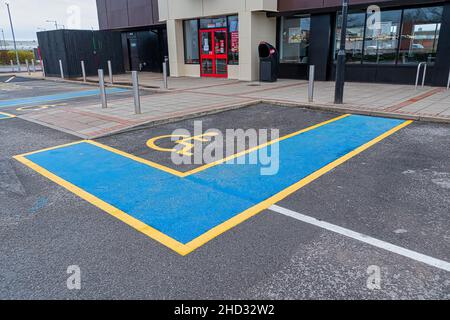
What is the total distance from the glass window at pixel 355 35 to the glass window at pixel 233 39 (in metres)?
5.05

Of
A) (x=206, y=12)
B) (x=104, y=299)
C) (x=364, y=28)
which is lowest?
(x=104, y=299)

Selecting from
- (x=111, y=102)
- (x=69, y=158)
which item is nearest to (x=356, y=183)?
(x=69, y=158)

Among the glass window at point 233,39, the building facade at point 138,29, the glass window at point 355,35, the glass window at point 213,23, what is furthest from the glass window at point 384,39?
the building facade at point 138,29

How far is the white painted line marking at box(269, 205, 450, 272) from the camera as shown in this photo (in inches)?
121

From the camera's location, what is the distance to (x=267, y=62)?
54.1 feet

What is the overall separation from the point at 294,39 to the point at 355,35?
3.09 metres

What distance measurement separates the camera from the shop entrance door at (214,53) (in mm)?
18812

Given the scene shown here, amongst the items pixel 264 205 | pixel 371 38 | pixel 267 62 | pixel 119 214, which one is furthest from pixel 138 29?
pixel 264 205

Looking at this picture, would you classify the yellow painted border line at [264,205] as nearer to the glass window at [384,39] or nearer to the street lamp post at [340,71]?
the street lamp post at [340,71]

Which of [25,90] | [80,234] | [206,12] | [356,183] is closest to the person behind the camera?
[80,234]

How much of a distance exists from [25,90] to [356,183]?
56.1 feet

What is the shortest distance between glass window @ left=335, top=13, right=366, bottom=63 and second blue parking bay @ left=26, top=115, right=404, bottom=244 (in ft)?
31.2

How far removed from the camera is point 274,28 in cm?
1784

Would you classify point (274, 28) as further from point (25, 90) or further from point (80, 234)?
point (80, 234)
